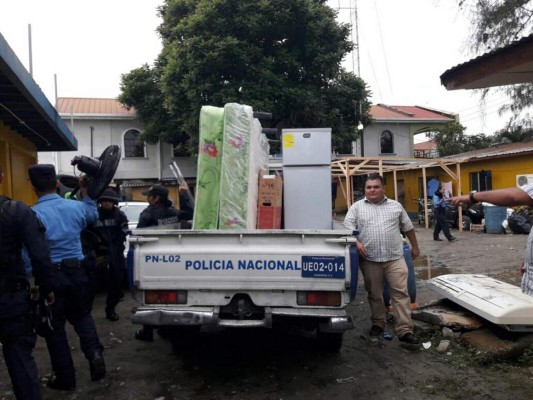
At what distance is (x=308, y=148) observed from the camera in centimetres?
516

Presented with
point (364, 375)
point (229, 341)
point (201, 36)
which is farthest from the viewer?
point (201, 36)

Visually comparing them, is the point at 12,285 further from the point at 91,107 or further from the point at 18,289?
the point at 91,107

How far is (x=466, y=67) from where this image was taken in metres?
6.24

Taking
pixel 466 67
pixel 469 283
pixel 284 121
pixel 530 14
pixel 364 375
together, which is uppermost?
pixel 530 14

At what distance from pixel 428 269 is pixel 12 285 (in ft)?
26.7

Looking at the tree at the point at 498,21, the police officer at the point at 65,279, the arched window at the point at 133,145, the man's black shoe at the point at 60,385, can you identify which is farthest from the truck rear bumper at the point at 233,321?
the arched window at the point at 133,145

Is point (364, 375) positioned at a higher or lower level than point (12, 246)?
lower

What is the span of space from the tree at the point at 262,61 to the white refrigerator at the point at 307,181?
12608 mm

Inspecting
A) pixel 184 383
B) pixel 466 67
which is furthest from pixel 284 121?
pixel 184 383

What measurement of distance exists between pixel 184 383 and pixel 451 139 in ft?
99.2

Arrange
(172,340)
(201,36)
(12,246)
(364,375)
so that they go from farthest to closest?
(201,36), (172,340), (364,375), (12,246)

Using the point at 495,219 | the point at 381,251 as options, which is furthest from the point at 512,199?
the point at 495,219

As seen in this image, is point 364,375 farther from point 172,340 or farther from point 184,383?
point 172,340

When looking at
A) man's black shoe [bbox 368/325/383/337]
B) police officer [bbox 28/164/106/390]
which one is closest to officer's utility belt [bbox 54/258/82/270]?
police officer [bbox 28/164/106/390]
